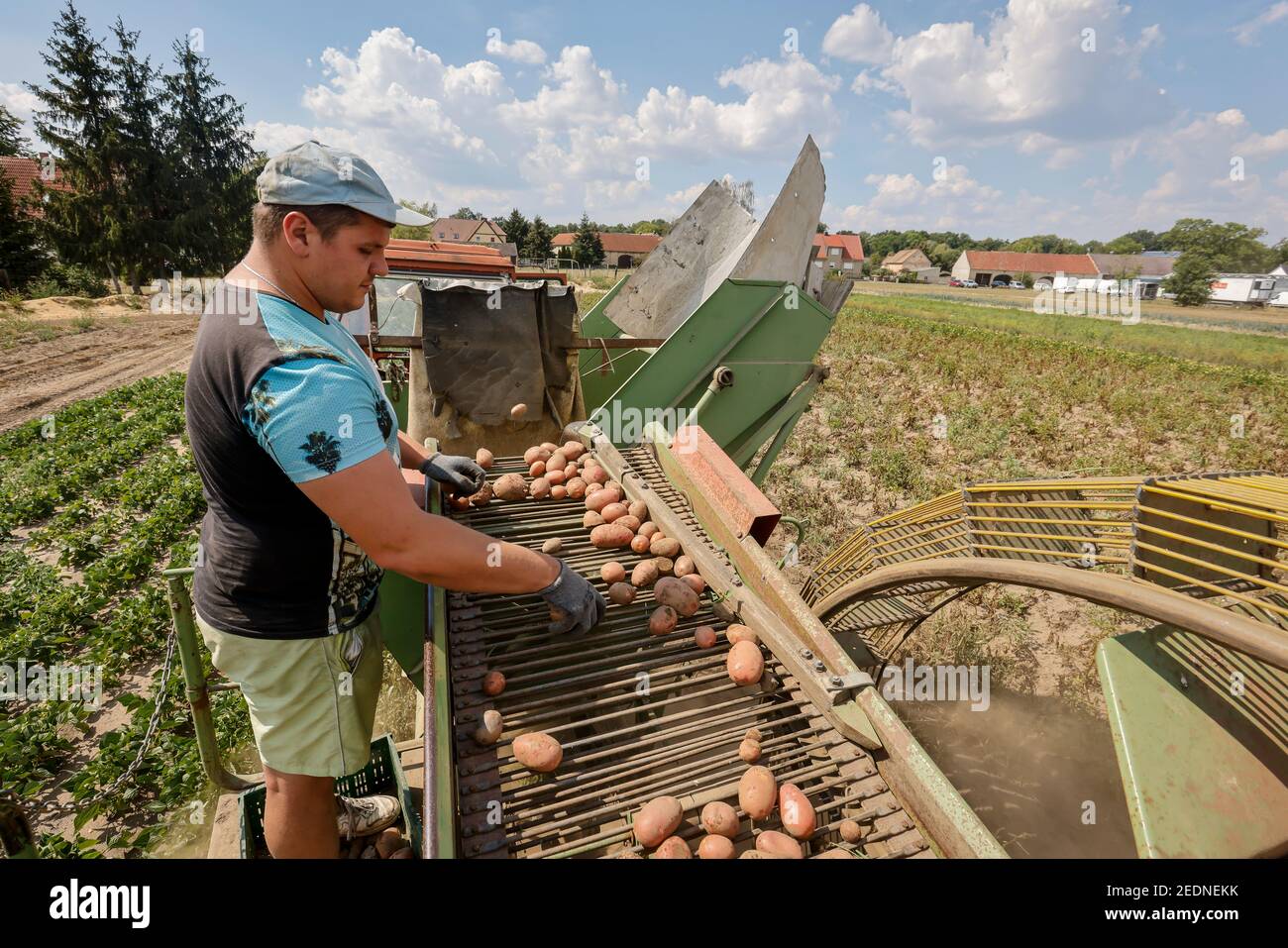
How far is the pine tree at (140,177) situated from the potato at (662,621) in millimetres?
33863

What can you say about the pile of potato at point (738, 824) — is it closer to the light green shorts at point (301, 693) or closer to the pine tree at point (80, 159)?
the light green shorts at point (301, 693)

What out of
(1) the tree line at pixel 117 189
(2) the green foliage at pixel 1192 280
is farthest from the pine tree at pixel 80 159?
(2) the green foliage at pixel 1192 280

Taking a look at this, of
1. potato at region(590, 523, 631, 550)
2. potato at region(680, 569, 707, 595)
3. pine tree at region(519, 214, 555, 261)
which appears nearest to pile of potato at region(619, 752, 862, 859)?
potato at region(680, 569, 707, 595)

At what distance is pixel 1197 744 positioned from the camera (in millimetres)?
1925

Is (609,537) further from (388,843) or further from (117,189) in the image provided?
(117,189)

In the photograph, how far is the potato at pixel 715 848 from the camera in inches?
61.1

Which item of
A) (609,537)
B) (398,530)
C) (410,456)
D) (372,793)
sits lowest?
→ (372,793)

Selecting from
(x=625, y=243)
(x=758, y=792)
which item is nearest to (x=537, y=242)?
(x=625, y=243)

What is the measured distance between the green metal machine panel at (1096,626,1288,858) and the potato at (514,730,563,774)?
1.66 meters

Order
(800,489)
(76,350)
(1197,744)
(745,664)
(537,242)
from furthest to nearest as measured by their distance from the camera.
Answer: (537,242)
(76,350)
(800,489)
(745,664)
(1197,744)

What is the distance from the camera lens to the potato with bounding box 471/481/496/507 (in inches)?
115

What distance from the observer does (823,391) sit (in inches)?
464

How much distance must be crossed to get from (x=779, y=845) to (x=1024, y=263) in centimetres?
8367

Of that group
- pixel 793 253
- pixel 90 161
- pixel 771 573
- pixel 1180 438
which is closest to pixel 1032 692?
pixel 771 573
